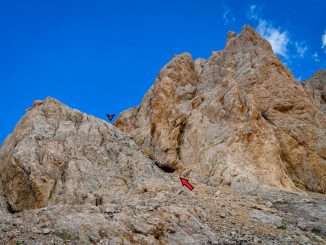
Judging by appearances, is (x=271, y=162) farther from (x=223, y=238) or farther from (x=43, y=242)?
(x=43, y=242)

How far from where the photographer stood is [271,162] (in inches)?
1049

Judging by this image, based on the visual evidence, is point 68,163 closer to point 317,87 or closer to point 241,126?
point 241,126

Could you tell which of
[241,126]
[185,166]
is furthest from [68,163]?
[241,126]

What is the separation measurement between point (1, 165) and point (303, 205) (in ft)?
67.4

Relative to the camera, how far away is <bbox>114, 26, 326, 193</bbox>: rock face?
26.8 metres

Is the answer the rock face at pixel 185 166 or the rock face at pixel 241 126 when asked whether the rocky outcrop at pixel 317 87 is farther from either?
the rock face at pixel 185 166

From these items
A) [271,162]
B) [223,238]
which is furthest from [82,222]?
[271,162]

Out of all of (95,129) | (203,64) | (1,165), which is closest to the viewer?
(1,165)

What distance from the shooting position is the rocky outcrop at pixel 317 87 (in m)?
46.7

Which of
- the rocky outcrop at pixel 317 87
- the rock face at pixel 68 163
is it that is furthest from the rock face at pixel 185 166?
the rocky outcrop at pixel 317 87

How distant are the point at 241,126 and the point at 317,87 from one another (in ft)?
89.1

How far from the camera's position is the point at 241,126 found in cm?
2808

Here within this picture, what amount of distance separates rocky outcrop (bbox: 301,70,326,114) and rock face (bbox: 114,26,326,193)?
41.0ft

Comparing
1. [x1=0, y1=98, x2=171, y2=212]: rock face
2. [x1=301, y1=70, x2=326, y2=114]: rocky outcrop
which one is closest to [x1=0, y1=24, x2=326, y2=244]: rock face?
[x1=0, y1=98, x2=171, y2=212]: rock face
